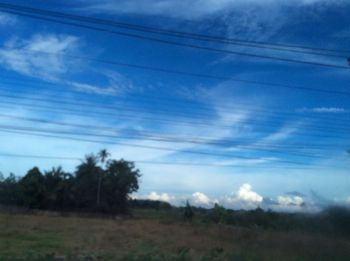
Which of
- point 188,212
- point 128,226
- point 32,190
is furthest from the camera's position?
point 32,190

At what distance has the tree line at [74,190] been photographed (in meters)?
70.0

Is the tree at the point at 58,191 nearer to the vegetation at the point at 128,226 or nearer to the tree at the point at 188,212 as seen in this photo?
the vegetation at the point at 128,226

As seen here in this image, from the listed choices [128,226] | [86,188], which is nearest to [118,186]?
[86,188]

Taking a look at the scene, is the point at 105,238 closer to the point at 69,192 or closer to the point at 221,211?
the point at 221,211

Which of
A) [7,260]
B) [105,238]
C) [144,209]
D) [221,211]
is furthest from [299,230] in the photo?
[144,209]

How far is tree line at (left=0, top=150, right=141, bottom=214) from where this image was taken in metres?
70.0

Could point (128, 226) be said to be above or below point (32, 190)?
below

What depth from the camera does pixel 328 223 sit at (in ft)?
47.3

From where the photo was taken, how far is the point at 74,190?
7075 centimetres

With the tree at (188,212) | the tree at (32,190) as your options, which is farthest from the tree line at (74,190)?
the tree at (188,212)

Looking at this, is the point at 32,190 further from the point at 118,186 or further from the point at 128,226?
the point at 128,226

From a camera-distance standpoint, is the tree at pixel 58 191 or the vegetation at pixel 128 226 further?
the tree at pixel 58 191

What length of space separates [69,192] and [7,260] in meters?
59.1

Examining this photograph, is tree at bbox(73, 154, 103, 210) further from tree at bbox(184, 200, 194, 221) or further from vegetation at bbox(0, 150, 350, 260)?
tree at bbox(184, 200, 194, 221)
